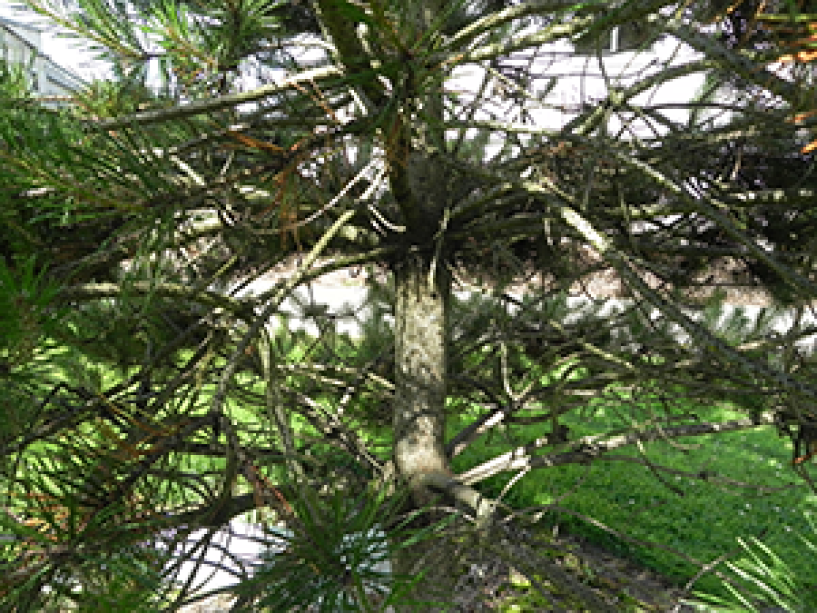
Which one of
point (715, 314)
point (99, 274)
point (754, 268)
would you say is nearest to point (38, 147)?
point (99, 274)

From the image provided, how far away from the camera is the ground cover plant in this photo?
756 millimetres

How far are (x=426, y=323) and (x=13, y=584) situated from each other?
1030mm

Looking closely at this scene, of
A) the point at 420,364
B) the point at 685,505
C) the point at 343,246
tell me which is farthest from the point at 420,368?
the point at 685,505

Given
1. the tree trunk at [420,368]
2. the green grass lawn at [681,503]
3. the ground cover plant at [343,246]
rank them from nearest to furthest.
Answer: the ground cover plant at [343,246] → the tree trunk at [420,368] → the green grass lawn at [681,503]

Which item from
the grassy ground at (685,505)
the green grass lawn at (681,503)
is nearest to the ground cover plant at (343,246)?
the green grass lawn at (681,503)

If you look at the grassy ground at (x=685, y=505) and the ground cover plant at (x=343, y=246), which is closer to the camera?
the ground cover plant at (x=343, y=246)

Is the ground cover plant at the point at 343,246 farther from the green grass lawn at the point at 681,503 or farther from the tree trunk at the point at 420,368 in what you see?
the green grass lawn at the point at 681,503

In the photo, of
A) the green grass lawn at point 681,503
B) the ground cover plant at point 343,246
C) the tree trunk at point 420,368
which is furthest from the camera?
the green grass lawn at point 681,503

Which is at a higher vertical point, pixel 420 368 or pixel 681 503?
pixel 420 368

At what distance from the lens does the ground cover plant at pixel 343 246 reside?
2.48ft

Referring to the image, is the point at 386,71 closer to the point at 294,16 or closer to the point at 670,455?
the point at 294,16

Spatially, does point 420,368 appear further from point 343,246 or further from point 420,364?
point 343,246

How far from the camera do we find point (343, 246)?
1927 millimetres

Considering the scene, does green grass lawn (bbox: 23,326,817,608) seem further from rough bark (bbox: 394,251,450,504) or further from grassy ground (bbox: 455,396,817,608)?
rough bark (bbox: 394,251,450,504)
